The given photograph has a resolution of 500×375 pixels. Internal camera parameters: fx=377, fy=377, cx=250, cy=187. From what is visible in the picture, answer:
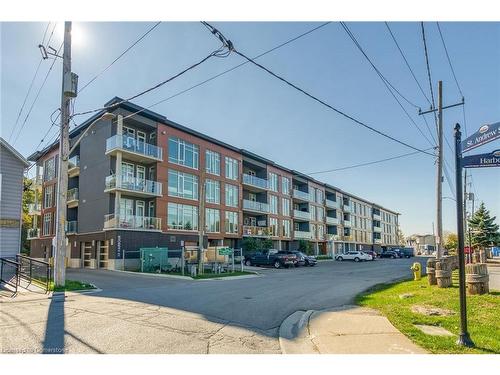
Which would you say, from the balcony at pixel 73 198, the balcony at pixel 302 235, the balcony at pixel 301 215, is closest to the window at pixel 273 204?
the balcony at pixel 301 215

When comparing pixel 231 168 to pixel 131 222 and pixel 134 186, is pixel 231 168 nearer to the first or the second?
pixel 134 186

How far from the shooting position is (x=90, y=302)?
11016mm

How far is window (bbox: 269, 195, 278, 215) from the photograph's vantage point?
151ft

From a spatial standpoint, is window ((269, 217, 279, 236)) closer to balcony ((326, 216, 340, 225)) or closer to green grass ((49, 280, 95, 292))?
balcony ((326, 216, 340, 225))

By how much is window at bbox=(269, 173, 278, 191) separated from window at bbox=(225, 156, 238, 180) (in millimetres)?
7710

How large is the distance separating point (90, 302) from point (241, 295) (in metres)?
4.77

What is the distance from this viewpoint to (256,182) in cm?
4288

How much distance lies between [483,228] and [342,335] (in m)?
49.6

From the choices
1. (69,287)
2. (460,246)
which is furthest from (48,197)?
(460,246)

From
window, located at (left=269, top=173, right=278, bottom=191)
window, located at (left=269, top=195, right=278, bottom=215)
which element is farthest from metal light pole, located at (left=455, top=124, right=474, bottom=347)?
window, located at (left=269, top=173, right=278, bottom=191)

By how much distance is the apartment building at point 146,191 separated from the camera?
27688 mm

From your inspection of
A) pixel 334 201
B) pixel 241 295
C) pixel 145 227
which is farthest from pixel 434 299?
pixel 334 201

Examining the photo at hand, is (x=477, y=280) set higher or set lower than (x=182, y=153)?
lower
